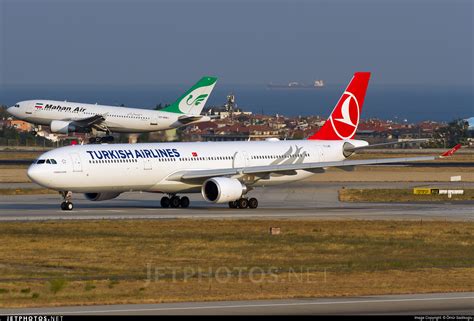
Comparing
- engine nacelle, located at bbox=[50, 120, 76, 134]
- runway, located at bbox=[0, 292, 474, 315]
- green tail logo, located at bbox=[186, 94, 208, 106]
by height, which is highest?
green tail logo, located at bbox=[186, 94, 208, 106]

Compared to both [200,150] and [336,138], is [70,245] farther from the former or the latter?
[336,138]

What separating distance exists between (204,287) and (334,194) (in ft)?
122

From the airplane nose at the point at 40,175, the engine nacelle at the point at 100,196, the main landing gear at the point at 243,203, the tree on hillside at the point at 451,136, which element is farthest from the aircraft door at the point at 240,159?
the tree on hillside at the point at 451,136

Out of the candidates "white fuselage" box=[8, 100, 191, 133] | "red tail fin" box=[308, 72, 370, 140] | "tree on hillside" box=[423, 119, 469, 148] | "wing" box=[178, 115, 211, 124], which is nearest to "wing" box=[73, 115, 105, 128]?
"white fuselage" box=[8, 100, 191, 133]

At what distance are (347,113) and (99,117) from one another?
4469 centimetres

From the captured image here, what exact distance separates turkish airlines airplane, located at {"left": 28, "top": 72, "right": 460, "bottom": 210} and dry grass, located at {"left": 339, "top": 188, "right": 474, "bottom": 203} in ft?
9.74

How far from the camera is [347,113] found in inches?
2452

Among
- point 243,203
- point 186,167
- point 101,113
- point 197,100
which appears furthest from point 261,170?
point 197,100

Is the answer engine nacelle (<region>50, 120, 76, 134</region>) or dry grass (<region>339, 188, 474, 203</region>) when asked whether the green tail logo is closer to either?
engine nacelle (<region>50, 120, 76, 134</region>)

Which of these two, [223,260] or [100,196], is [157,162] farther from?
[223,260]

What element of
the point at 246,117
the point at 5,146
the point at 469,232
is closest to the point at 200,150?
the point at 469,232

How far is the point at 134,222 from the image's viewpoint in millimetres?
45812

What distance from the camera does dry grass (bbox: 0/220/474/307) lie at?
2789 cm

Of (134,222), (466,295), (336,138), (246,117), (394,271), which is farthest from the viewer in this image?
(246,117)
